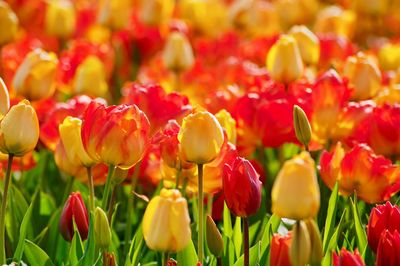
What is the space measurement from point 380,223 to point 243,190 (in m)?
0.25

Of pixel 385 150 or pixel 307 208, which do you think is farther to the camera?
pixel 385 150

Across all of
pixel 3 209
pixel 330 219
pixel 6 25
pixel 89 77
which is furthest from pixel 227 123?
pixel 6 25

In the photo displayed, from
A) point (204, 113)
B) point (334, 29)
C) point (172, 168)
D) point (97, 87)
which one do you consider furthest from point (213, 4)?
point (204, 113)

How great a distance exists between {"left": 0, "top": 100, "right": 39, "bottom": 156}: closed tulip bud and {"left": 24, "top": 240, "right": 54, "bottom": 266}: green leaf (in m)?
0.21

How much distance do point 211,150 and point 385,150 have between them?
0.70 m

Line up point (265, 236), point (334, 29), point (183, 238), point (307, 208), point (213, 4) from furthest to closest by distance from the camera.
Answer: point (213, 4) → point (334, 29) → point (265, 236) → point (183, 238) → point (307, 208)

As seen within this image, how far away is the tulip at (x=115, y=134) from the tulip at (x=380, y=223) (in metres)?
0.41

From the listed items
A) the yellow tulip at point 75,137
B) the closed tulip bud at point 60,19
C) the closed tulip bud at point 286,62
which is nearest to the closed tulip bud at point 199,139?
the yellow tulip at point 75,137

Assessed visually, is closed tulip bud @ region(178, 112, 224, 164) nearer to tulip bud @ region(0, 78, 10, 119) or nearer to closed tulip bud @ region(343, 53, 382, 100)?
tulip bud @ region(0, 78, 10, 119)

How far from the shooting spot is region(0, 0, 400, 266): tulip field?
155cm

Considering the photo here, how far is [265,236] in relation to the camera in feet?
5.70

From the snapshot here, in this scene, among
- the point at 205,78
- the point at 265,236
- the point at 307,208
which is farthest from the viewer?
the point at 205,78

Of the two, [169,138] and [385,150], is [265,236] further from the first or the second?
[385,150]

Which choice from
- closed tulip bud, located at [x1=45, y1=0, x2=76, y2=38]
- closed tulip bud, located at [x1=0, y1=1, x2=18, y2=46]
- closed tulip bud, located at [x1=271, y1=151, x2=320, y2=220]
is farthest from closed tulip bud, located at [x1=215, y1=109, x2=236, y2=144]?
closed tulip bud, located at [x1=45, y1=0, x2=76, y2=38]
